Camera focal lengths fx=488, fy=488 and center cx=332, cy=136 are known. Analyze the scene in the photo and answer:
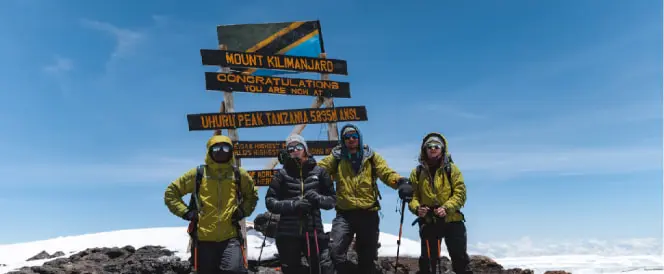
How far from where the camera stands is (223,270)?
600 centimetres

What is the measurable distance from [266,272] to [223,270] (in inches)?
151

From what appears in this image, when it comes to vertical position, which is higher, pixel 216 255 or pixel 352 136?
pixel 352 136

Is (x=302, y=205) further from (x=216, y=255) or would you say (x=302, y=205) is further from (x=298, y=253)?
(x=216, y=255)

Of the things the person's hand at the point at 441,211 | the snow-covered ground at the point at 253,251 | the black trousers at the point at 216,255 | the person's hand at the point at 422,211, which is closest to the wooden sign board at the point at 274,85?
the snow-covered ground at the point at 253,251

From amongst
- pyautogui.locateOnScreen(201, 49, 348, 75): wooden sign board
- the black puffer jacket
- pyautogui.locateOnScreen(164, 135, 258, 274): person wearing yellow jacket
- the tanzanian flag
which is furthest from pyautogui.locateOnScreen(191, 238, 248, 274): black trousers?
the tanzanian flag

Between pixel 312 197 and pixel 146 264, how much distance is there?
5089 mm

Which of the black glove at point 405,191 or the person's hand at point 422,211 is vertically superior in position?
the black glove at point 405,191

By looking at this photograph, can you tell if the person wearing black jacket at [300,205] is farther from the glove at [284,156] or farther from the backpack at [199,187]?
the backpack at [199,187]

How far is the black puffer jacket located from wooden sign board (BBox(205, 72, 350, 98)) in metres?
6.39

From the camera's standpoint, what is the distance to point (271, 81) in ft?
42.8

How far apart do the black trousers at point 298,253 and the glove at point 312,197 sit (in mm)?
433

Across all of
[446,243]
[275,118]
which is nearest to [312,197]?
[446,243]

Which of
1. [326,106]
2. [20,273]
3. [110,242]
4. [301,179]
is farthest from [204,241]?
[110,242]

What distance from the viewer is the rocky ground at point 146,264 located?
9617mm
